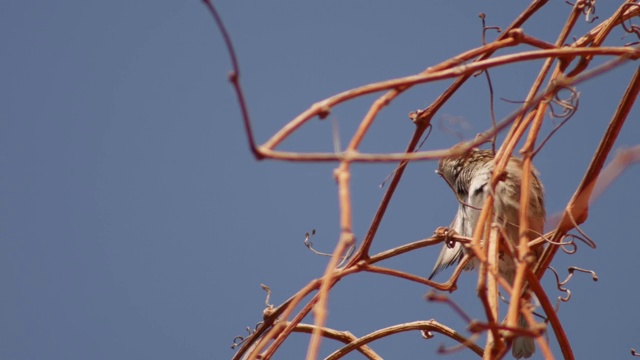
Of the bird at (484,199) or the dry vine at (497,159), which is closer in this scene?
the dry vine at (497,159)

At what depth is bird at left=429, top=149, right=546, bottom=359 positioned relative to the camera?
2.38m

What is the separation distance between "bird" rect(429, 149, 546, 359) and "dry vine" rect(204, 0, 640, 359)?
2.97 ft

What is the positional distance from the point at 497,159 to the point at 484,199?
1444 mm

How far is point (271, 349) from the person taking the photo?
3.78ft

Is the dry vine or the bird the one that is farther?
the bird

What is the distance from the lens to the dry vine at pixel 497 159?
0.69 m

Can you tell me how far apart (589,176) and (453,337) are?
40 cm

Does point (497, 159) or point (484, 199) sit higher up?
point (497, 159)

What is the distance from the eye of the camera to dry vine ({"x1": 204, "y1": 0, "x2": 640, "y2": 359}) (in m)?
0.69

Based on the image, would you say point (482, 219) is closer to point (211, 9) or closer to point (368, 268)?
point (368, 268)

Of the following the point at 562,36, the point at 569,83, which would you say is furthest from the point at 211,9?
the point at 562,36

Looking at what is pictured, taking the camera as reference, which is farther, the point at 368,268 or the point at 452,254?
the point at 452,254

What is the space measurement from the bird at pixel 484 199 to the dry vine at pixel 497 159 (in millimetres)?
907

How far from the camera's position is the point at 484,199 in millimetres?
2482
